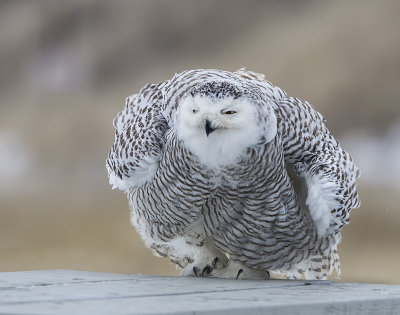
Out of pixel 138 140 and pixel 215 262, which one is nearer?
pixel 138 140

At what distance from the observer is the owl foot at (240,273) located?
2.60 m

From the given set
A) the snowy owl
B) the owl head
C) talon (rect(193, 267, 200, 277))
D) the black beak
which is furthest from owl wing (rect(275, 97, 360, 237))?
talon (rect(193, 267, 200, 277))

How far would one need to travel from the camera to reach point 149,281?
2.26m

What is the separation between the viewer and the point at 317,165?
8.14 feet

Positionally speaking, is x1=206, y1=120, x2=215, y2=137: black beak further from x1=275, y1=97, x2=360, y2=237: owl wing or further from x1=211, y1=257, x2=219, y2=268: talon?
x1=211, y1=257, x2=219, y2=268: talon

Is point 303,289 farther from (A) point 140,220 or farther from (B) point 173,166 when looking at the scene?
(A) point 140,220

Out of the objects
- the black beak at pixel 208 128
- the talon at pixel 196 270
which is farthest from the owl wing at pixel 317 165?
the talon at pixel 196 270

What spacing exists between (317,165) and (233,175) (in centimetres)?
35

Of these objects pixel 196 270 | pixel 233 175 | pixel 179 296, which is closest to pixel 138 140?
pixel 233 175

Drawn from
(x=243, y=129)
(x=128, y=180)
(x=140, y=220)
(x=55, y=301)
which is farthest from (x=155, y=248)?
(x=55, y=301)

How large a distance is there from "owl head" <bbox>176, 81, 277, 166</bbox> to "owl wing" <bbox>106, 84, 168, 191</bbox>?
22 centimetres

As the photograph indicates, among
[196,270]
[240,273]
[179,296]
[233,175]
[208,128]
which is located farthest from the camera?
[196,270]

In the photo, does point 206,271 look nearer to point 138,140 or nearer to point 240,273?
point 240,273

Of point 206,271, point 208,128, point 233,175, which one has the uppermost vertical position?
point 208,128
